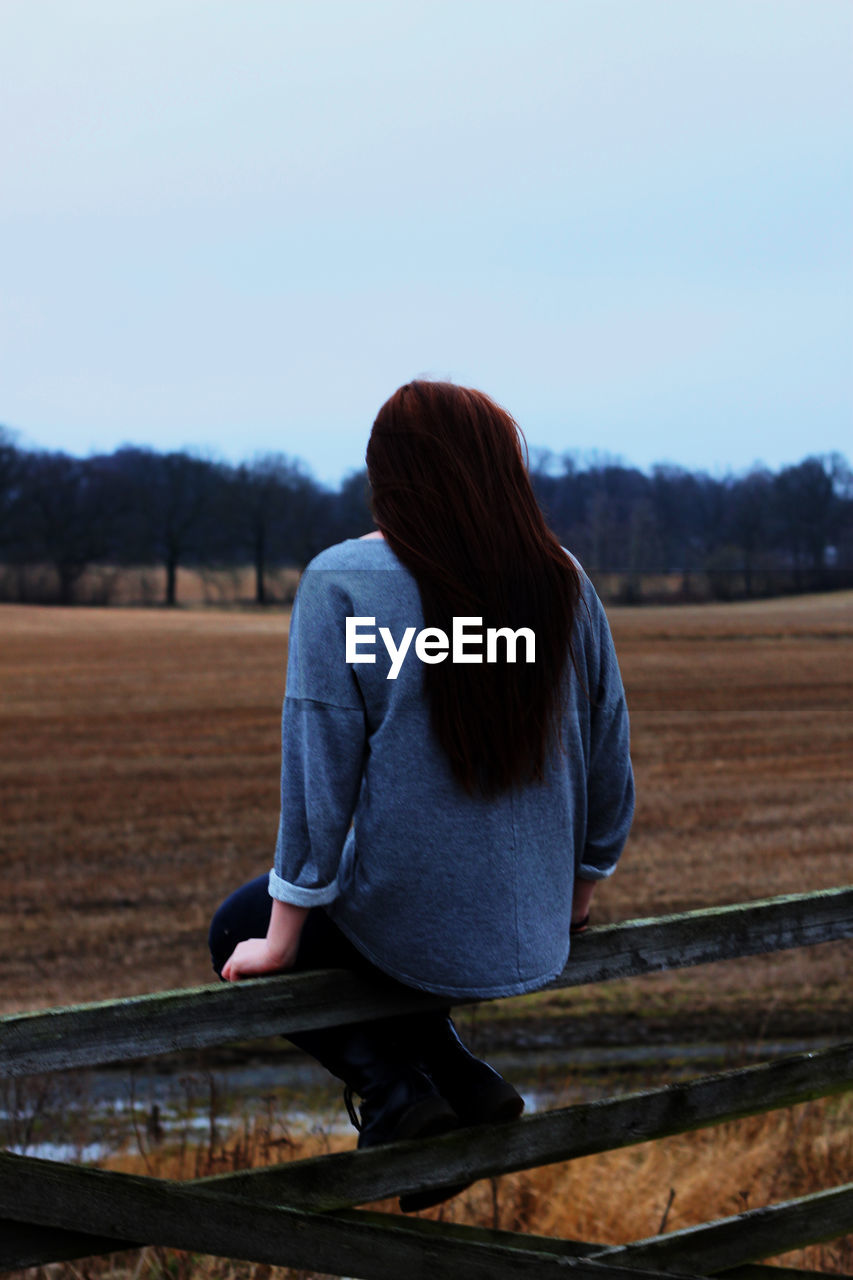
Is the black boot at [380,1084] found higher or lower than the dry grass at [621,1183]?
higher

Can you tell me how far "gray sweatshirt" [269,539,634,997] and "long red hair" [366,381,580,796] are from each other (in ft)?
0.10

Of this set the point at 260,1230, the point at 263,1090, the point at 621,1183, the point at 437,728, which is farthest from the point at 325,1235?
the point at 263,1090

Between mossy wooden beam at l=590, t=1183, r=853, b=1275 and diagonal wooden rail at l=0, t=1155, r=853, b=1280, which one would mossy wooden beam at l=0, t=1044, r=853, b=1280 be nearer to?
diagonal wooden rail at l=0, t=1155, r=853, b=1280

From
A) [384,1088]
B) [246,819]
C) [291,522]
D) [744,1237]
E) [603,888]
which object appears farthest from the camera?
[291,522]

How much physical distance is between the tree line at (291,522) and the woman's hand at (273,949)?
2291 centimetres

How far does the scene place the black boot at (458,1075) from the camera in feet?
6.45

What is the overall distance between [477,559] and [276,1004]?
76cm

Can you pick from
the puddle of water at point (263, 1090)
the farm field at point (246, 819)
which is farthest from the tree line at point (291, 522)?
the puddle of water at point (263, 1090)

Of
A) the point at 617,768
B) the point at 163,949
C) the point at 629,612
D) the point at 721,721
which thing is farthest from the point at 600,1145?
the point at 629,612

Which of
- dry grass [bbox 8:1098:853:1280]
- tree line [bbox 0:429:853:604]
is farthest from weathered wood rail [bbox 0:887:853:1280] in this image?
tree line [bbox 0:429:853:604]

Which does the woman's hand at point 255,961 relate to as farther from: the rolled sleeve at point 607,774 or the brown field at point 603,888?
the brown field at point 603,888

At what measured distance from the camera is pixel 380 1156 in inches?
74.7

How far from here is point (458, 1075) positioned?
2006 millimetres

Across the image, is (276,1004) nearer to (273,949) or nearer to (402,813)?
(273,949)
